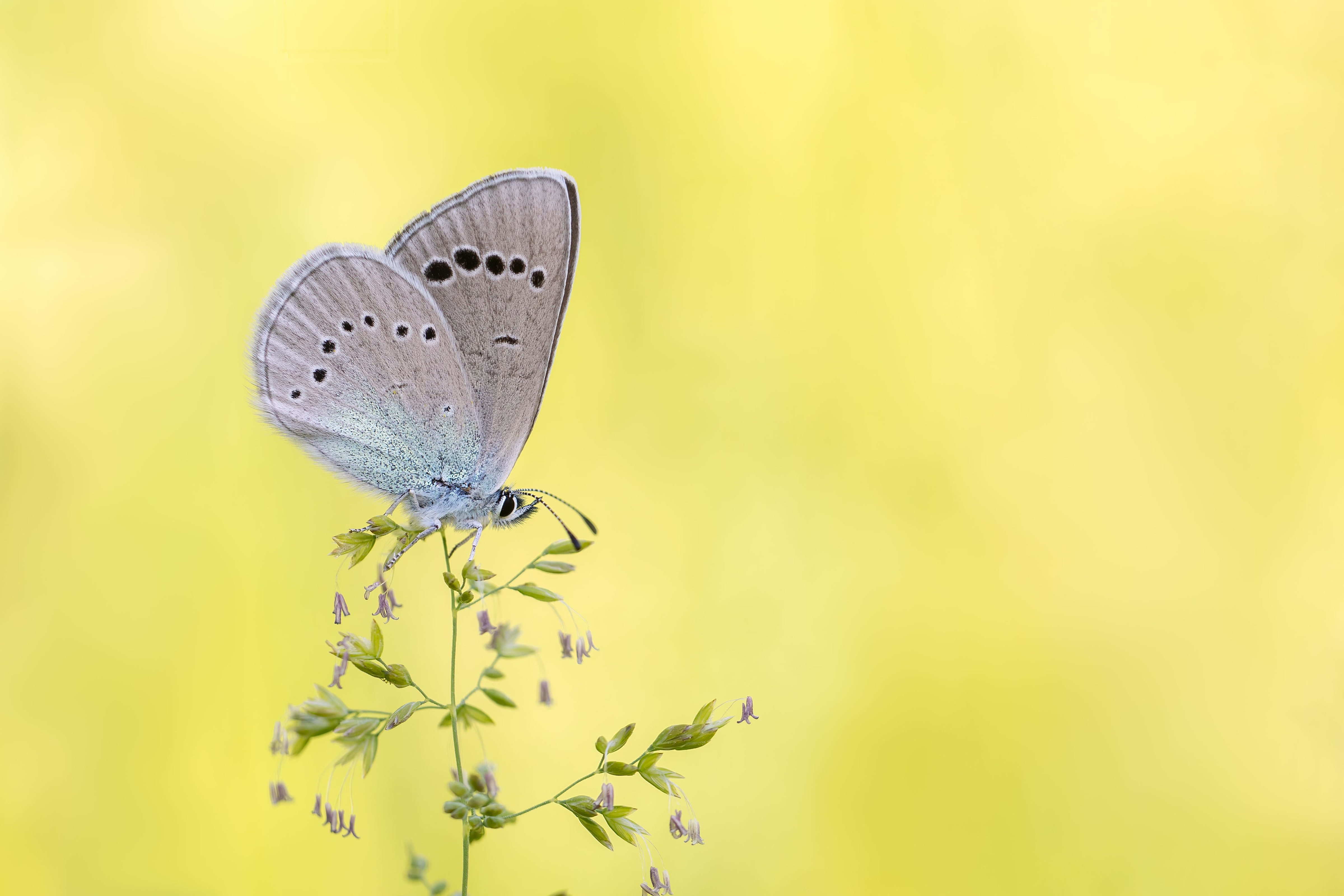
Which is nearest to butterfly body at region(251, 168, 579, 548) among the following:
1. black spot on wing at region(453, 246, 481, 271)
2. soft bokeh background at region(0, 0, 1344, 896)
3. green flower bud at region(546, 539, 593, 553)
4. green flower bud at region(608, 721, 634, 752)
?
black spot on wing at region(453, 246, 481, 271)

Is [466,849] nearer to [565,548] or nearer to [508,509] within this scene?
[565,548]

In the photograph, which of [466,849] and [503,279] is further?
[503,279]

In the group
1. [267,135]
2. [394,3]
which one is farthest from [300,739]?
[394,3]

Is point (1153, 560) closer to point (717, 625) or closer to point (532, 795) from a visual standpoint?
point (717, 625)

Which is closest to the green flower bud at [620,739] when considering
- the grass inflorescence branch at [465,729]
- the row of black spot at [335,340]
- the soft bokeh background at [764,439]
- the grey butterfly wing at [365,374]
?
the grass inflorescence branch at [465,729]

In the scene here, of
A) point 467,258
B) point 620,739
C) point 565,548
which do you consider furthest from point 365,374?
point 620,739
